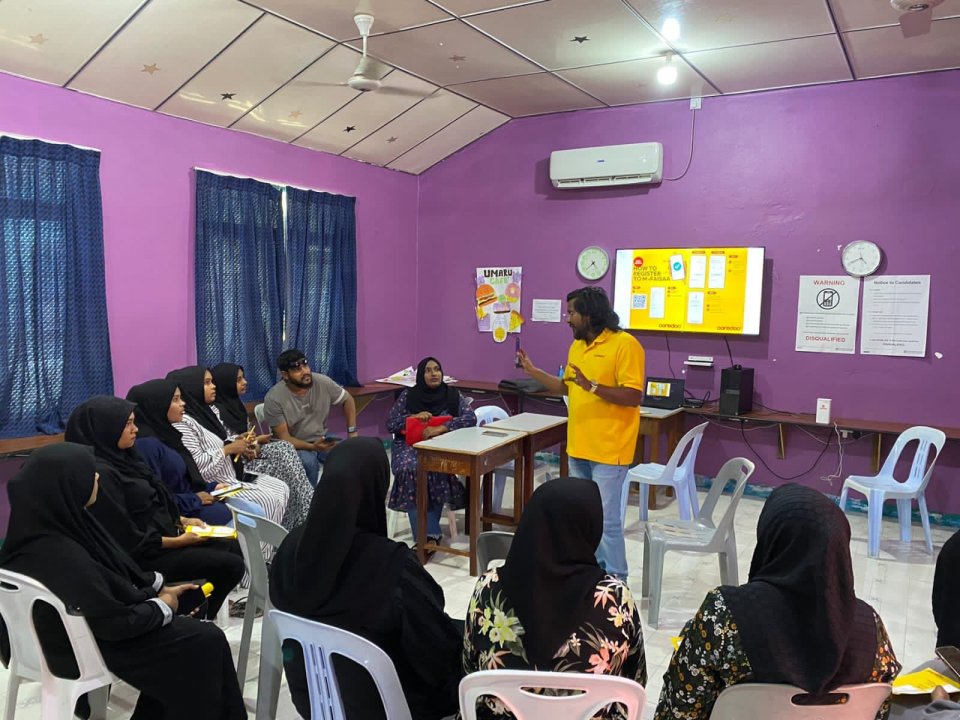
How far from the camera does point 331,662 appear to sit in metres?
1.70

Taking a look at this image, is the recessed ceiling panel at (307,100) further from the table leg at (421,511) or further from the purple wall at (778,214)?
the table leg at (421,511)

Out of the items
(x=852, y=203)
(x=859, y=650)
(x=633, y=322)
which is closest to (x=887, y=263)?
(x=852, y=203)

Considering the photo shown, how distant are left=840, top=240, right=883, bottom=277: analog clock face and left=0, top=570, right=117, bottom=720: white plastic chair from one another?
489 cm

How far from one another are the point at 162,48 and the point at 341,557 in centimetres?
341

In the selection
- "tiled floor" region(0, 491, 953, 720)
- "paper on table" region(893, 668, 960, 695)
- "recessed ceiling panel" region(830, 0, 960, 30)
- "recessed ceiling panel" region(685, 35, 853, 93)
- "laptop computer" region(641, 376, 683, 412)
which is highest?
"recessed ceiling panel" region(685, 35, 853, 93)

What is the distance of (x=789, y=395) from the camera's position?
5.32 m

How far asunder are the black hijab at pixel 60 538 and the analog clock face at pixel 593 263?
450cm

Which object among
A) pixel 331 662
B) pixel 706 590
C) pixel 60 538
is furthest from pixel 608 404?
pixel 60 538

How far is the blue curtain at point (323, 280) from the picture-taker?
18.4 ft

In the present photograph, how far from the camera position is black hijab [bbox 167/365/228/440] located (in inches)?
156

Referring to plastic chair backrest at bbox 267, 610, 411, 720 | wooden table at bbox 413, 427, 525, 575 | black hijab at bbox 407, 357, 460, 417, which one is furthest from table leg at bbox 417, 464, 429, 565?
plastic chair backrest at bbox 267, 610, 411, 720

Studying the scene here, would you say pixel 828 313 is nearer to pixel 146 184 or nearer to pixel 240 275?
pixel 240 275

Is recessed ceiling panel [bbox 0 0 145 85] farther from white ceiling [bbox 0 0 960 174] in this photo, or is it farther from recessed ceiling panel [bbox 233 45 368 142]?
recessed ceiling panel [bbox 233 45 368 142]

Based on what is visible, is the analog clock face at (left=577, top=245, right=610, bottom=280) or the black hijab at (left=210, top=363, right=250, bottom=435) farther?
the analog clock face at (left=577, top=245, right=610, bottom=280)
